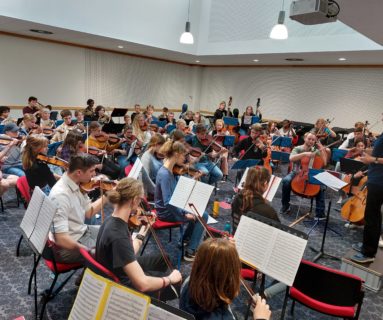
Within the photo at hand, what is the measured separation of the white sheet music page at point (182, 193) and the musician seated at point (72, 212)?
2.89ft

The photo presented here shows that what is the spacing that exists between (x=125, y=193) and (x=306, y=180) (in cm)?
368

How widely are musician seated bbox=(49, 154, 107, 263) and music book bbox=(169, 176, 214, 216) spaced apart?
91 cm

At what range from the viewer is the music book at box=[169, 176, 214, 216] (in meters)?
3.41

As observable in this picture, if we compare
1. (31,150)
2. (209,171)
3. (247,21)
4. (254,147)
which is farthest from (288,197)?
(247,21)

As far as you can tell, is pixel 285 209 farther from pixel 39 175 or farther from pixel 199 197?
pixel 39 175

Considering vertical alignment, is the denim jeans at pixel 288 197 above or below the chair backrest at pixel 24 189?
below

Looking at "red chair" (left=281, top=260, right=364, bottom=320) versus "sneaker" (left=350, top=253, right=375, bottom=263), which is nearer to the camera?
"red chair" (left=281, top=260, right=364, bottom=320)

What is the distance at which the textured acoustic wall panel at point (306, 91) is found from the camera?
10.3 m

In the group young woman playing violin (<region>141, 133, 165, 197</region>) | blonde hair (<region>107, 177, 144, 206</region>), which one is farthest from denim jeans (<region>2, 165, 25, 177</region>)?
blonde hair (<region>107, 177, 144, 206</region>)

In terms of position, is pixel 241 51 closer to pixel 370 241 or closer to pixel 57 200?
pixel 370 241

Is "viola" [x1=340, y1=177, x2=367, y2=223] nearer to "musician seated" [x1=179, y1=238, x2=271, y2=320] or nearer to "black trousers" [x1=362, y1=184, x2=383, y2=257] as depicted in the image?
"black trousers" [x1=362, y1=184, x2=383, y2=257]

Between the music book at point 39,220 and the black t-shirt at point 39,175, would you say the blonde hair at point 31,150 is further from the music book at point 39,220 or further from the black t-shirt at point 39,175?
the music book at point 39,220

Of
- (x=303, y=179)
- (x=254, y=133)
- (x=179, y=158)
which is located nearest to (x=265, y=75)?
(x=254, y=133)

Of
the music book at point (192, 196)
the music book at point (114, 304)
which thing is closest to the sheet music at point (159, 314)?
the music book at point (114, 304)
